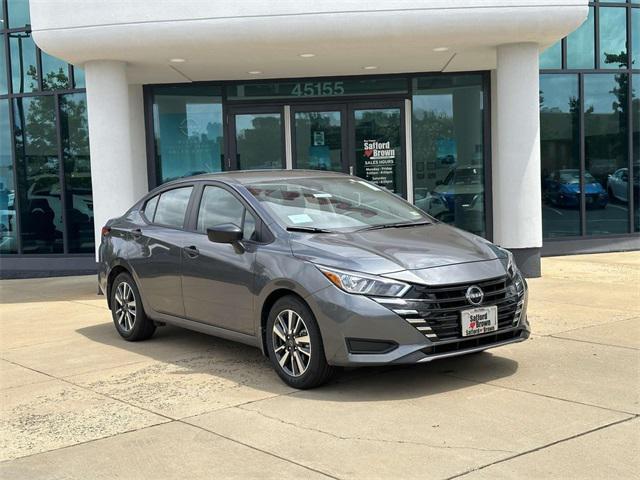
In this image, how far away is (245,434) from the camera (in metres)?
4.75

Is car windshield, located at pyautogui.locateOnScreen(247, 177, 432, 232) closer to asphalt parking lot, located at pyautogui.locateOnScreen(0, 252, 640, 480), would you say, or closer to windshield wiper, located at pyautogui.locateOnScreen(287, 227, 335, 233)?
windshield wiper, located at pyautogui.locateOnScreen(287, 227, 335, 233)

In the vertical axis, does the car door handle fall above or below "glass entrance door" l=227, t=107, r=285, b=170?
below

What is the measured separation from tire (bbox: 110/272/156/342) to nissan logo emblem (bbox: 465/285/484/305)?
11.2 ft

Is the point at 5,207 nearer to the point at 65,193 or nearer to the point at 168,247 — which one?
the point at 65,193

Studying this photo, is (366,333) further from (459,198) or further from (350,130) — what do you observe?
(459,198)

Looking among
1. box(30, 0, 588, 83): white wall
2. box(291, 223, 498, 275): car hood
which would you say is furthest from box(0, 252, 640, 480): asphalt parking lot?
box(30, 0, 588, 83): white wall

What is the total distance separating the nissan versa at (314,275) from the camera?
530 centimetres

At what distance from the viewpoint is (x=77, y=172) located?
13.9 m

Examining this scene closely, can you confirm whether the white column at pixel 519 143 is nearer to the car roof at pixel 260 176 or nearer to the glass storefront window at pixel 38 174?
the car roof at pixel 260 176

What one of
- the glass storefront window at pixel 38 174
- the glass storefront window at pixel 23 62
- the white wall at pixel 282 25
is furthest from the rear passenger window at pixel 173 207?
the glass storefront window at pixel 23 62

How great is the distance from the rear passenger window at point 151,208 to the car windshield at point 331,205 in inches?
57.8

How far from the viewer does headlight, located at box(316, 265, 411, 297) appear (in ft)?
17.4

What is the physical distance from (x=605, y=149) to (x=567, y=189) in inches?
41.9

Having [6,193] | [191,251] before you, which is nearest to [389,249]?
[191,251]
